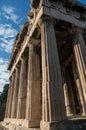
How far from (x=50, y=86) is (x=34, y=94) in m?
3.76

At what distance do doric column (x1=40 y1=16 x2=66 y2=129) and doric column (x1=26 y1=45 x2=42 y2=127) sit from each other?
9.98ft

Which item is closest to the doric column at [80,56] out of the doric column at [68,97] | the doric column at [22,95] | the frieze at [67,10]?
the frieze at [67,10]

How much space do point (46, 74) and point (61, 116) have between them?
114 inches

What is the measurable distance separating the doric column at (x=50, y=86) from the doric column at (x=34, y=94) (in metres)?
3.04

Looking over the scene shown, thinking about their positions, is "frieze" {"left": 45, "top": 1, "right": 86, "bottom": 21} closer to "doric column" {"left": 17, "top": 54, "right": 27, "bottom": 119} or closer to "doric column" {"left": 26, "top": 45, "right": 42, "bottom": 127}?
"doric column" {"left": 26, "top": 45, "right": 42, "bottom": 127}

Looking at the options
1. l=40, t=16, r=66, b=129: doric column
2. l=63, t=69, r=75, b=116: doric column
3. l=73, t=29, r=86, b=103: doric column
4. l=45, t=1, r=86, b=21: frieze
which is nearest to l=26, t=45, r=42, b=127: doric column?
l=40, t=16, r=66, b=129: doric column

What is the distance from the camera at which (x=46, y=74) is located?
9.88 m

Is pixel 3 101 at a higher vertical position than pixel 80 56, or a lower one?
lower

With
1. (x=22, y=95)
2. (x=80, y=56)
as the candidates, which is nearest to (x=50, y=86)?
(x=80, y=56)

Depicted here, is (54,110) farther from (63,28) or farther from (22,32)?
(22,32)

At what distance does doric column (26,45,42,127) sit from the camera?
11.5m

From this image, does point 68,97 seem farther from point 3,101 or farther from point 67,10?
point 3,101

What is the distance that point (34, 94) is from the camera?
495 inches

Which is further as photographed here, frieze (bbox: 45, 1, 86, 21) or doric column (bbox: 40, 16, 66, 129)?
frieze (bbox: 45, 1, 86, 21)
